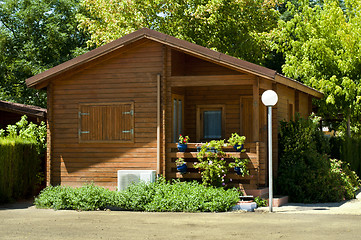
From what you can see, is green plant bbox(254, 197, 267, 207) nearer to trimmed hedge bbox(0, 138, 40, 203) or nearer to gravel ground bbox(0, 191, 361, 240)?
gravel ground bbox(0, 191, 361, 240)

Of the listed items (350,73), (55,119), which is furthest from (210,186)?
(350,73)

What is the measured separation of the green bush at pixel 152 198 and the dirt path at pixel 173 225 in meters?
0.50

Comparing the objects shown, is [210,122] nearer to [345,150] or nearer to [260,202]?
[260,202]

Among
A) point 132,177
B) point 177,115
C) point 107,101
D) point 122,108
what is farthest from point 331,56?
point 132,177

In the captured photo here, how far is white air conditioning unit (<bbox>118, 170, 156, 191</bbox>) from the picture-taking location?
15.4 meters

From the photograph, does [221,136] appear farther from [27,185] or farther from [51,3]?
[51,3]

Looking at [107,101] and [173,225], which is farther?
[107,101]

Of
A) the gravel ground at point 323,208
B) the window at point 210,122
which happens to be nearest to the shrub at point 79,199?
the gravel ground at point 323,208

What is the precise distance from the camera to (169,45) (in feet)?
51.8

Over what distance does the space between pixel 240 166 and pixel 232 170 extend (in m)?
0.56

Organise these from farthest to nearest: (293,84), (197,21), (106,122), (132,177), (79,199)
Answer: (197,21), (293,84), (106,122), (132,177), (79,199)

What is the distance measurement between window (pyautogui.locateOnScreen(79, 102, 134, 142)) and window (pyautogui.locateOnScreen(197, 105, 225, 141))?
9.14 ft

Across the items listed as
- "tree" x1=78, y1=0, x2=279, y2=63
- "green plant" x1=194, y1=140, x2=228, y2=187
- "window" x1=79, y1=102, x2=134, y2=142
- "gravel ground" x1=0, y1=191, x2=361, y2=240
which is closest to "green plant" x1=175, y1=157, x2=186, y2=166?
"green plant" x1=194, y1=140, x2=228, y2=187

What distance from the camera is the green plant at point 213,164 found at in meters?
15.0
